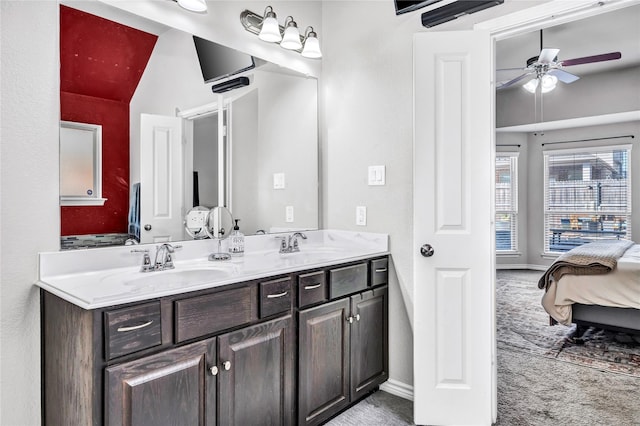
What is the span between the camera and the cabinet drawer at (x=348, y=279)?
6.76 feet

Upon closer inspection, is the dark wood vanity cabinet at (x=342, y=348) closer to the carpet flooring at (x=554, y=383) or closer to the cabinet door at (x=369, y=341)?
the cabinet door at (x=369, y=341)

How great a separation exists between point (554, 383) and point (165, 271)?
102 inches

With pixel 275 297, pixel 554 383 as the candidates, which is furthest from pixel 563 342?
pixel 275 297

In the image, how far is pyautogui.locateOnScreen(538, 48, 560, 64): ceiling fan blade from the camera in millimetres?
3771

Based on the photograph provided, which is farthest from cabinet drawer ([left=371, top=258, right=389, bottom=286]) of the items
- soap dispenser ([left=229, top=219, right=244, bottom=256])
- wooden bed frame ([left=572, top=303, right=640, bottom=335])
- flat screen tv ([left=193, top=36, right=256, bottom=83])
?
wooden bed frame ([left=572, top=303, right=640, bottom=335])

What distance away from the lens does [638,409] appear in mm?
2293

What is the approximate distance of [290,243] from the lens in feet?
8.34

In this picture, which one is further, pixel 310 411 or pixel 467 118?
pixel 467 118

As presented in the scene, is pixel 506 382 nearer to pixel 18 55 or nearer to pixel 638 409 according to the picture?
pixel 638 409

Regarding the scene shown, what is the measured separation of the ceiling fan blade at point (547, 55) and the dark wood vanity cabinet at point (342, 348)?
3017mm

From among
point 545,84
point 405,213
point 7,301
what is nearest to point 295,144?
point 405,213

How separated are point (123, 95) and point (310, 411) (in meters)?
1.80

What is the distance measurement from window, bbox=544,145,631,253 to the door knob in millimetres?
5843

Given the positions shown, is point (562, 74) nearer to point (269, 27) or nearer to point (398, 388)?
point (269, 27)
